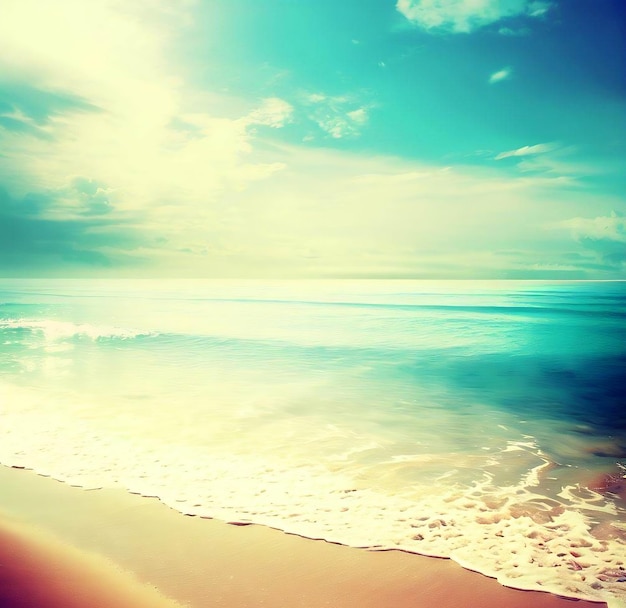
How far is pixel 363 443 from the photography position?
30.1 ft

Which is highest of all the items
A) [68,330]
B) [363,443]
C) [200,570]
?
[68,330]

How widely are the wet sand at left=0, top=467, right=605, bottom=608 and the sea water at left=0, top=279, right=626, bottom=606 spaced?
292 millimetres

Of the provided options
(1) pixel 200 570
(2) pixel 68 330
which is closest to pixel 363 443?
(1) pixel 200 570

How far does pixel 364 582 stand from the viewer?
14.8ft

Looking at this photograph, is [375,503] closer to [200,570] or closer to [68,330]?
[200,570]

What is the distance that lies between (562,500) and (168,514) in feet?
18.2

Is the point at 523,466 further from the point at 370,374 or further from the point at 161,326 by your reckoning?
the point at 161,326

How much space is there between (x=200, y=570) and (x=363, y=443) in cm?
504

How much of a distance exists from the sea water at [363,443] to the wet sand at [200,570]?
11.5 inches

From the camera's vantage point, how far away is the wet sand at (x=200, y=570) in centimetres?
420

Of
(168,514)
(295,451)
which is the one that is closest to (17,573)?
(168,514)

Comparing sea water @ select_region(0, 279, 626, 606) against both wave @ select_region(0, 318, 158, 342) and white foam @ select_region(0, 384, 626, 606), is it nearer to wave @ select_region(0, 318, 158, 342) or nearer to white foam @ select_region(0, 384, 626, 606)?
white foam @ select_region(0, 384, 626, 606)

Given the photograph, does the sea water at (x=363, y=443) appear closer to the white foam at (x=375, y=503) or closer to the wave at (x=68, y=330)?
the white foam at (x=375, y=503)

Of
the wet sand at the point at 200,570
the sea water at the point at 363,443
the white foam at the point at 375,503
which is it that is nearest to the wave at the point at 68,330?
the sea water at the point at 363,443
